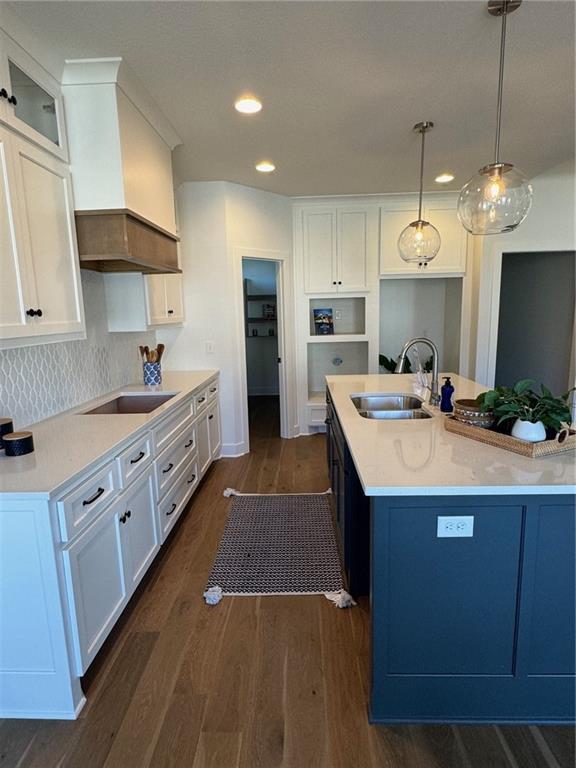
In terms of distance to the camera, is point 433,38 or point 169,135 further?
point 169,135

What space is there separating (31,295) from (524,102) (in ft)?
9.84

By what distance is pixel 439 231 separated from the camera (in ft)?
15.1

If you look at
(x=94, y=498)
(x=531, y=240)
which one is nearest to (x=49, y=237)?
(x=94, y=498)

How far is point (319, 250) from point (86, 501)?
3.79 metres

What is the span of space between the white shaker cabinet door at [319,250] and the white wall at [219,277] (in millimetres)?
486

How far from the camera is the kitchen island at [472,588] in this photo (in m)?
1.36

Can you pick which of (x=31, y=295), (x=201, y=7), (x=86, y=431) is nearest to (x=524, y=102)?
(x=201, y=7)

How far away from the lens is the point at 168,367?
4.24 m

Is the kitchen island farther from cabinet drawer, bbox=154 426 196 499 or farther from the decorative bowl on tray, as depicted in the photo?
cabinet drawer, bbox=154 426 196 499

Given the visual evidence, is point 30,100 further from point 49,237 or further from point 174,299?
point 174,299

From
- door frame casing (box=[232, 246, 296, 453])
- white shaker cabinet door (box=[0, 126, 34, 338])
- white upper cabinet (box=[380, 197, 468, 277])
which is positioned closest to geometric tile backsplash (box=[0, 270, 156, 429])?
white shaker cabinet door (box=[0, 126, 34, 338])

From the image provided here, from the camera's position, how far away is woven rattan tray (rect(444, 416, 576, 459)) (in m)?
1.53

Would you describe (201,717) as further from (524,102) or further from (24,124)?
(524,102)

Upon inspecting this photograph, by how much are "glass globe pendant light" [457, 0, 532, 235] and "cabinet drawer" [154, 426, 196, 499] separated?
2105 millimetres
